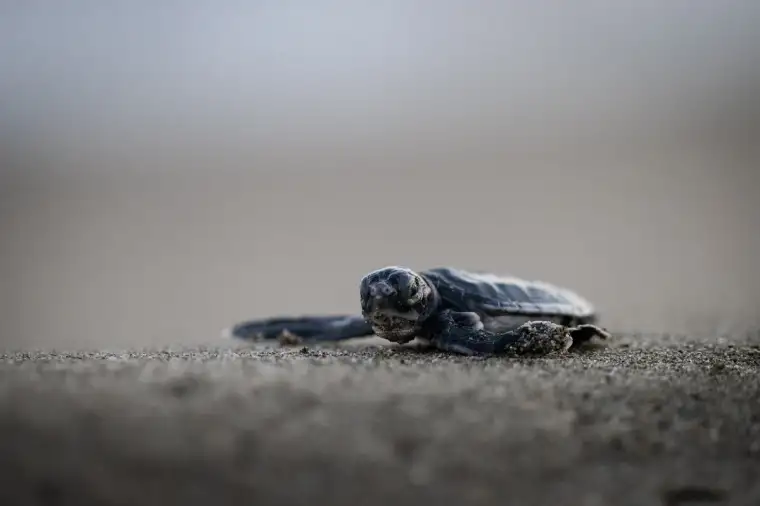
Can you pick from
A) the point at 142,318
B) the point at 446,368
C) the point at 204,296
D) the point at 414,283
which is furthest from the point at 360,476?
the point at 204,296

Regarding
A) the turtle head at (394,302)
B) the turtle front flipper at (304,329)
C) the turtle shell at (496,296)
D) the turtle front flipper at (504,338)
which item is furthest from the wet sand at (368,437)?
the turtle front flipper at (304,329)

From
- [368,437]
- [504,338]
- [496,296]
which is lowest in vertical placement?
[368,437]

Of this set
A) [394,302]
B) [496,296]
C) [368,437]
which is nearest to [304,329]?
[394,302]

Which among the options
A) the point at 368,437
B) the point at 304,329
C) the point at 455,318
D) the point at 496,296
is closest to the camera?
the point at 368,437

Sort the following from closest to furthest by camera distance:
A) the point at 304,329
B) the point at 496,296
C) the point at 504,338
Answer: the point at 504,338 < the point at 496,296 < the point at 304,329

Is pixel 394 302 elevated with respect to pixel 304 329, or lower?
elevated

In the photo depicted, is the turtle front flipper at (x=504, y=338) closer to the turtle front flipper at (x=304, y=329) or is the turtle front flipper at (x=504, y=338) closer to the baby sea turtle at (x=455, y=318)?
the baby sea turtle at (x=455, y=318)

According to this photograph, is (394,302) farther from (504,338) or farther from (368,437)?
(368,437)
